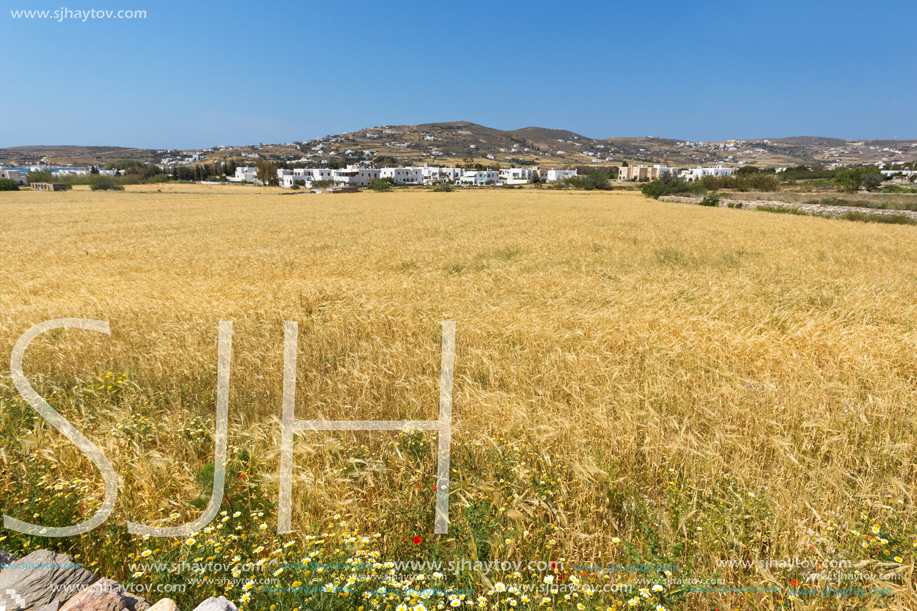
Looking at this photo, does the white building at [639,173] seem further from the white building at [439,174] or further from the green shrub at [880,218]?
the green shrub at [880,218]

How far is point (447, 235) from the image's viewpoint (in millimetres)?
22609

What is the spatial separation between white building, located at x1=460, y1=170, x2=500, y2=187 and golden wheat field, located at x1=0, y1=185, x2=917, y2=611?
146m

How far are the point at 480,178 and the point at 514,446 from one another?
156053mm

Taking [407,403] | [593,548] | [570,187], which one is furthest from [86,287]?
[570,187]

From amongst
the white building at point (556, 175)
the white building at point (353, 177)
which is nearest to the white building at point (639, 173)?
the white building at point (556, 175)

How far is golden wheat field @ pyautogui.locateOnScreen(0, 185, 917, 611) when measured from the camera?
2416 millimetres

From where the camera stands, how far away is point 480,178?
499 feet

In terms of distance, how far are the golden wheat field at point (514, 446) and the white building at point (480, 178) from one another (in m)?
146

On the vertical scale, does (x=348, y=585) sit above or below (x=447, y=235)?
below

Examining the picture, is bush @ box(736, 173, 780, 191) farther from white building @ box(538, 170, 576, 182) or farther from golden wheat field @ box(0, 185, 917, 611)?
white building @ box(538, 170, 576, 182)

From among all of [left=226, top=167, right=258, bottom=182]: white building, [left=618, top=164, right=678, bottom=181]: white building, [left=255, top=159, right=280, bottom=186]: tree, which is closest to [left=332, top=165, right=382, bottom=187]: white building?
[left=255, top=159, right=280, bottom=186]: tree

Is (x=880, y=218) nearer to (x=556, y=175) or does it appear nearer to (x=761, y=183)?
(x=761, y=183)

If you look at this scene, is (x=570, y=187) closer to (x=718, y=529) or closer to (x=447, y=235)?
(x=447, y=235)

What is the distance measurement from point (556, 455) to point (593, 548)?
90cm
